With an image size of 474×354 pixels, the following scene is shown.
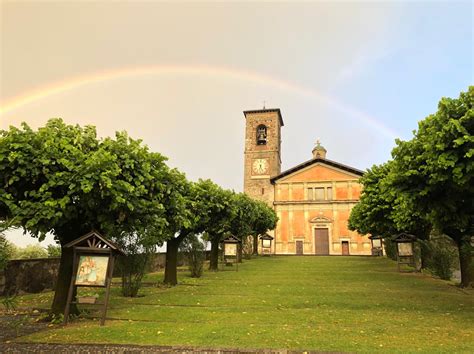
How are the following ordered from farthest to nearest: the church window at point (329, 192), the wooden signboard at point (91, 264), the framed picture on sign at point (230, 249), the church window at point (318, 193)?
the church window at point (318, 193) → the church window at point (329, 192) → the framed picture on sign at point (230, 249) → the wooden signboard at point (91, 264)

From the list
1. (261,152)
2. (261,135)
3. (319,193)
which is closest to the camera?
(319,193)

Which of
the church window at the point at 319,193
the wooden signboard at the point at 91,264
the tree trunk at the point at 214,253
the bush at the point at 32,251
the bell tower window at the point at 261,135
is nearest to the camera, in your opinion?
the wooden signboard at the point at 91,264

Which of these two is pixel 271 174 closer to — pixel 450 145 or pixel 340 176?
pixel 340 176

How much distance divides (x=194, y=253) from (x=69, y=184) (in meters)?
12.0

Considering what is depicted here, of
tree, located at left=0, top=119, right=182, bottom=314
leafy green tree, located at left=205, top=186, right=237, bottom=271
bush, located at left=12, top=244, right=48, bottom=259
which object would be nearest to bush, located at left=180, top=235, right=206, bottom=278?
leafy green tree, located at left=205, top=186, right=237, bottom=271

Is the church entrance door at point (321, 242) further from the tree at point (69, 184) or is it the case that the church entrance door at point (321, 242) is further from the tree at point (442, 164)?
the tree at point (69, 184)

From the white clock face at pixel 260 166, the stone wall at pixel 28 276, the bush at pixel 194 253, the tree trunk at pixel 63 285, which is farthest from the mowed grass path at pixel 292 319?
the white clock face at pixel 260 166

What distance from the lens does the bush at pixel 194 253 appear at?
63.4ft

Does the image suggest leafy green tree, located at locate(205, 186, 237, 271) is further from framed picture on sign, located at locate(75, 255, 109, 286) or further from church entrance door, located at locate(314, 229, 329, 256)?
church entrance door, located at locate(314, 229, 329, 256)

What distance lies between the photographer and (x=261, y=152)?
56531 mm

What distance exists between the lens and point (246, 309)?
1027cm

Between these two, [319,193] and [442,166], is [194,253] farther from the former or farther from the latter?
[319,193]

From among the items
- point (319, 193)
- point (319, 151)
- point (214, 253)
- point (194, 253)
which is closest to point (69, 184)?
point (194, 253)

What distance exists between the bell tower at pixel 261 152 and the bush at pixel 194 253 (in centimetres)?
3429
